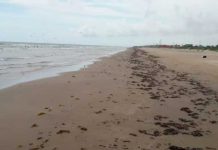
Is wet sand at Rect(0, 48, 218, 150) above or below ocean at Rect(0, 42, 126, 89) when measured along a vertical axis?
above

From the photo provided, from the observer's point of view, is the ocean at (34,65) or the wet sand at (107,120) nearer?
the wet sand at (107,120)

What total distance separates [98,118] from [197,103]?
13.6ft

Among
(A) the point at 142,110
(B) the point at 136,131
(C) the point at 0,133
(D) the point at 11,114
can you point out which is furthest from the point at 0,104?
(B) the point at 136,131

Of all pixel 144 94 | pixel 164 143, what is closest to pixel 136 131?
pixel 164 143

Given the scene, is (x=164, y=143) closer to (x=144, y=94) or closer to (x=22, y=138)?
(x=22, y=138)

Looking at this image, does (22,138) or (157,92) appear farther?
(157,92)

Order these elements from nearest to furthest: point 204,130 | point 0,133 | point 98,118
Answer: point 0,133 < point 204,130 < point 98,118

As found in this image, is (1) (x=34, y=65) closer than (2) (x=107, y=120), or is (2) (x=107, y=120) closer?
(2) (x=107, y=120)

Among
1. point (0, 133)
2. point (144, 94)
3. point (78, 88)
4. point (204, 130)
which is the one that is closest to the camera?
point (0, 133)

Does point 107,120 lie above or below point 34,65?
above

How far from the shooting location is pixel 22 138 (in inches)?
252

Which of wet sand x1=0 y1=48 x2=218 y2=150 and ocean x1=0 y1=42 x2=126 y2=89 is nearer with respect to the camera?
wet sand x1=0 y1=48 x2=218 y2=150

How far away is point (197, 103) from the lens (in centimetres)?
1087

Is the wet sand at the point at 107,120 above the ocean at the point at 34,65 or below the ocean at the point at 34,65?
above
